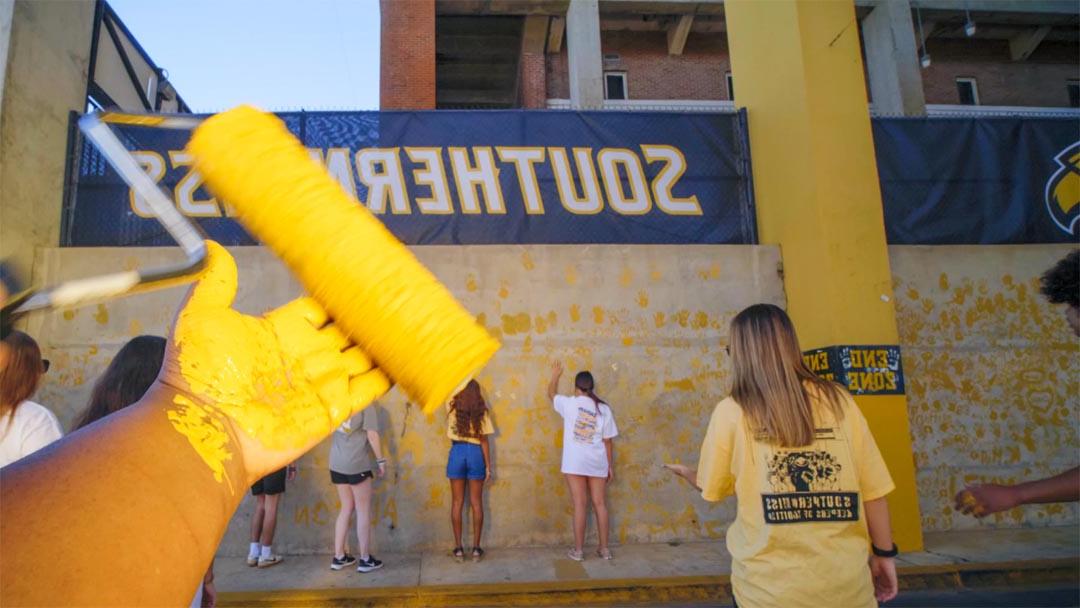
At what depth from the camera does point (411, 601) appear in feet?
17.2

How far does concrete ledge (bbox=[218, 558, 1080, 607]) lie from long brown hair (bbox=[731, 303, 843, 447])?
377 cm

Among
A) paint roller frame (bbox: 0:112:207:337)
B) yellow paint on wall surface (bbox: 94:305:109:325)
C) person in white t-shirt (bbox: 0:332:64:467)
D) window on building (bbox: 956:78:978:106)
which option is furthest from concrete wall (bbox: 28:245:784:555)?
window on building (bbox: 956:78:978:106)

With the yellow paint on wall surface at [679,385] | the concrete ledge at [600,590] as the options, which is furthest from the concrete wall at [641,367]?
the concrete ledge at [600,590]

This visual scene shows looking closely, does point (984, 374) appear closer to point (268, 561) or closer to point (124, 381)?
point (268, 561)

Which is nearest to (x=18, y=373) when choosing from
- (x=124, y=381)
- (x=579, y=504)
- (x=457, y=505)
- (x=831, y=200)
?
(x=124, y=381)

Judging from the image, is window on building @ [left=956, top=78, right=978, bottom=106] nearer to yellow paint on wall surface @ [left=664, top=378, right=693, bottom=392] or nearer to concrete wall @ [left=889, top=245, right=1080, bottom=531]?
concrete wall @ [left=889, top=245, right=1080, bottom=531]

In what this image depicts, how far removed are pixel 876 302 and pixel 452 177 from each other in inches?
204

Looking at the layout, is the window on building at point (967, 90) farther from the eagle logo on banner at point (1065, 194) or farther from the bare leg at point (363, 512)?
the bare leg at point (363, 512)

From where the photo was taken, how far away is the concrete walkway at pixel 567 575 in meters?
5.24

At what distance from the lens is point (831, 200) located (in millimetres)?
6715

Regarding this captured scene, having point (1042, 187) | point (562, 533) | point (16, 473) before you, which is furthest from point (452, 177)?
point (1042, 187)

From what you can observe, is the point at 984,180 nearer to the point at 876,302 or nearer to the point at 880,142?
the point at 880,142

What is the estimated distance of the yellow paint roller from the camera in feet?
4.27

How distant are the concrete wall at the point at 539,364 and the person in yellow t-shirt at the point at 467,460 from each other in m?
0.47
